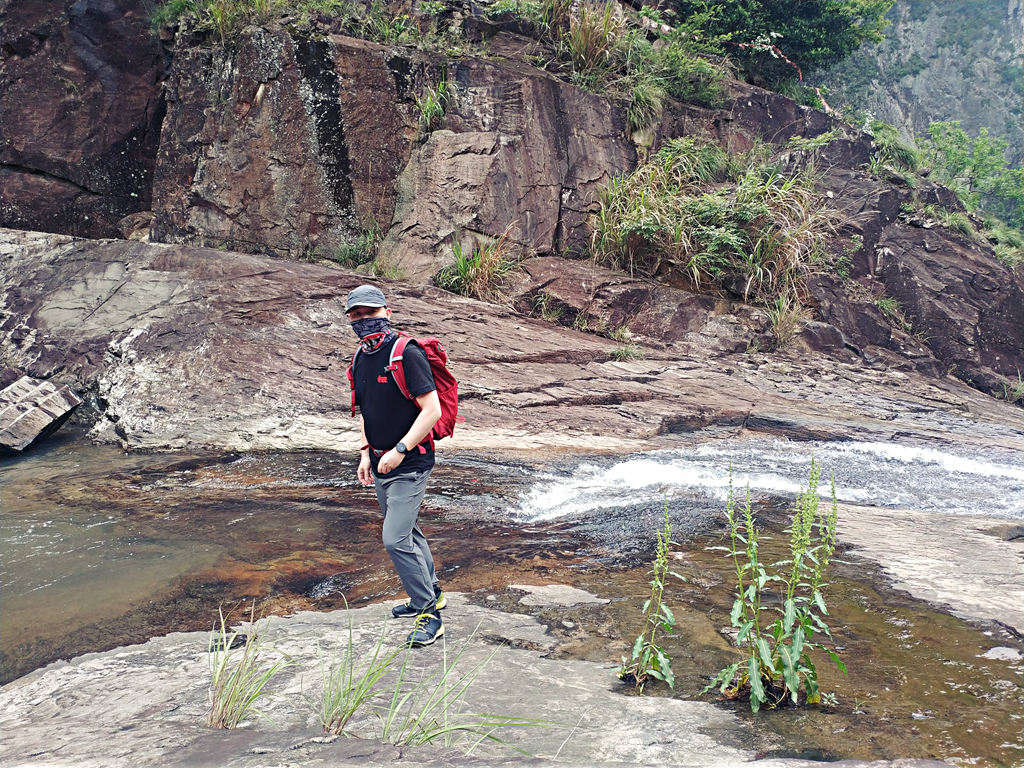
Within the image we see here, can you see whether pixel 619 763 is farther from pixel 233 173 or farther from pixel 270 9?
pixel 270 9

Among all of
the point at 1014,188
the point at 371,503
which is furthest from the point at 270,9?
the point at 1014,188

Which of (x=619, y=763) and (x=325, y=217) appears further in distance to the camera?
(x=325, y=217)

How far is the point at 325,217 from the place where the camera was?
10430mm

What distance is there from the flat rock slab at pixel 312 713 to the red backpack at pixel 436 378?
0.91 metres

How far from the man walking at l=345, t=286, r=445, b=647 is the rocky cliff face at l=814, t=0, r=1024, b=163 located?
1337 inches

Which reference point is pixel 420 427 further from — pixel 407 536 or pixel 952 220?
pixel 952 220

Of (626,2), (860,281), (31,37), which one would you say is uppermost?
(626,2)

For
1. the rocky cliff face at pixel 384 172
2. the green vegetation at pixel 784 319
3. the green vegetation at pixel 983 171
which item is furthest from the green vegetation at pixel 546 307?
the green vegetation at pixel 983 171

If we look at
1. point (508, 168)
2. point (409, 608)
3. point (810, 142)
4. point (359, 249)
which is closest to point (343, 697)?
point (409, 608)

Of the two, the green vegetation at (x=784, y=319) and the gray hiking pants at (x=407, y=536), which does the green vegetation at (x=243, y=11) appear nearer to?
the green vegetation at (x=784, y=319)

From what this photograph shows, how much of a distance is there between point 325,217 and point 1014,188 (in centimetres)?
2362

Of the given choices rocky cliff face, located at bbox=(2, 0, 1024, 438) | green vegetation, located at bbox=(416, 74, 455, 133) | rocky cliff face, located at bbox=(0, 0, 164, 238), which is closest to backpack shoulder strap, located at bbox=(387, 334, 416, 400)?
rocky cliff face, located at bbox=(2, 0, 1024, 438)

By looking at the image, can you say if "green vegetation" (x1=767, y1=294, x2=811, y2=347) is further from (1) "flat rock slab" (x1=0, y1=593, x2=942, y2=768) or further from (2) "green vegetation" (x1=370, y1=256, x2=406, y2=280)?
(1) "flat rock slab" (x1=0, y1=593, x2=942, y2=768)

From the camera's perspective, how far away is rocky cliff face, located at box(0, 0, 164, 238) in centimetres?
1045
